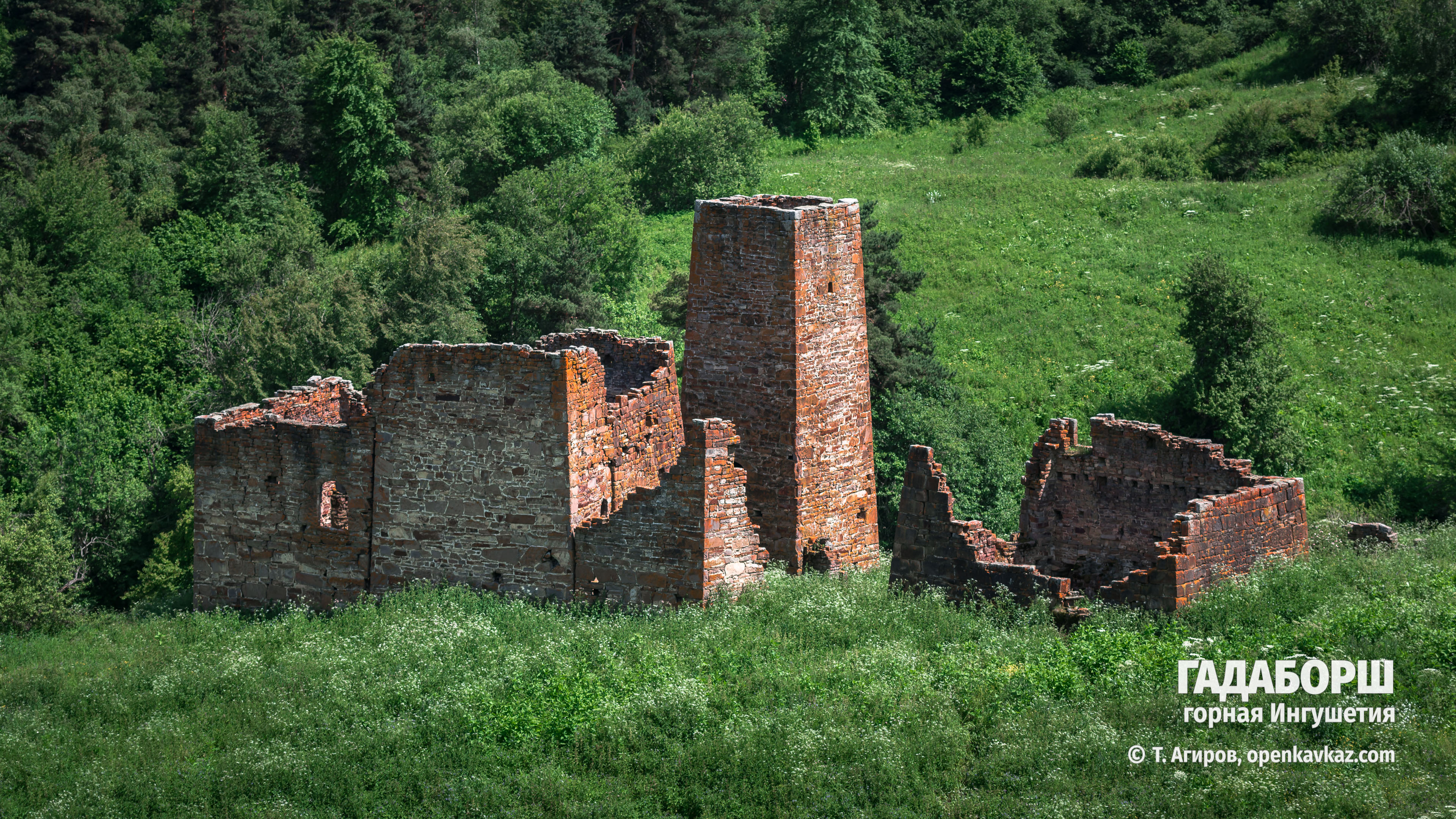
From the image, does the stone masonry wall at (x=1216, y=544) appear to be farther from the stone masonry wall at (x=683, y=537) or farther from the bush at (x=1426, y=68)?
the bush at (x=1426, y=68)

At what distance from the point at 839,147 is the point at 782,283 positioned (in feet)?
128

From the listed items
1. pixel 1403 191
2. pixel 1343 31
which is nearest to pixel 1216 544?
pixel 1403 191

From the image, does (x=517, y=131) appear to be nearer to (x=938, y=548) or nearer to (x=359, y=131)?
(x=359, y=131)

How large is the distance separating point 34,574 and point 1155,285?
30.0 m

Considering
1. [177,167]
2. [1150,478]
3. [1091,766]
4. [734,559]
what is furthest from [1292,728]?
[177,167]

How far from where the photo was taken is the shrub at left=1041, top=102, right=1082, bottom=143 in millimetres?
54375

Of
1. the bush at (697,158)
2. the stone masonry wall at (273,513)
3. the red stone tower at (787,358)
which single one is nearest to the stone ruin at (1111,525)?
the red stone tower at (787,358)

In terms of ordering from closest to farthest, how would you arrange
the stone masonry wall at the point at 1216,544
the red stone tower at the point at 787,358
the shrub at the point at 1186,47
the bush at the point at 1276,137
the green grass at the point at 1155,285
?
the stone masonry wall at the point at 1216,544 → the red stone tower at the point at 787,358 → the green grass at the point at 1155,285 → the bush at the point at 1276,137 → the shrub at the point at 1186,47

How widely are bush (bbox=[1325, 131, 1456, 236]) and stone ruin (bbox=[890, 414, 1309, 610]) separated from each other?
25545 millimetres

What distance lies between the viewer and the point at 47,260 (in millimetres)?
53156

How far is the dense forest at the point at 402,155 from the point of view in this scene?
128ft

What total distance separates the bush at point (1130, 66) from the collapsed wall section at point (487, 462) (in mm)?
44988

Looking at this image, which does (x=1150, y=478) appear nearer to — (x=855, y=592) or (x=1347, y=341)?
(x=855, y=592)

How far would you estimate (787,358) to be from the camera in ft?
67.7
